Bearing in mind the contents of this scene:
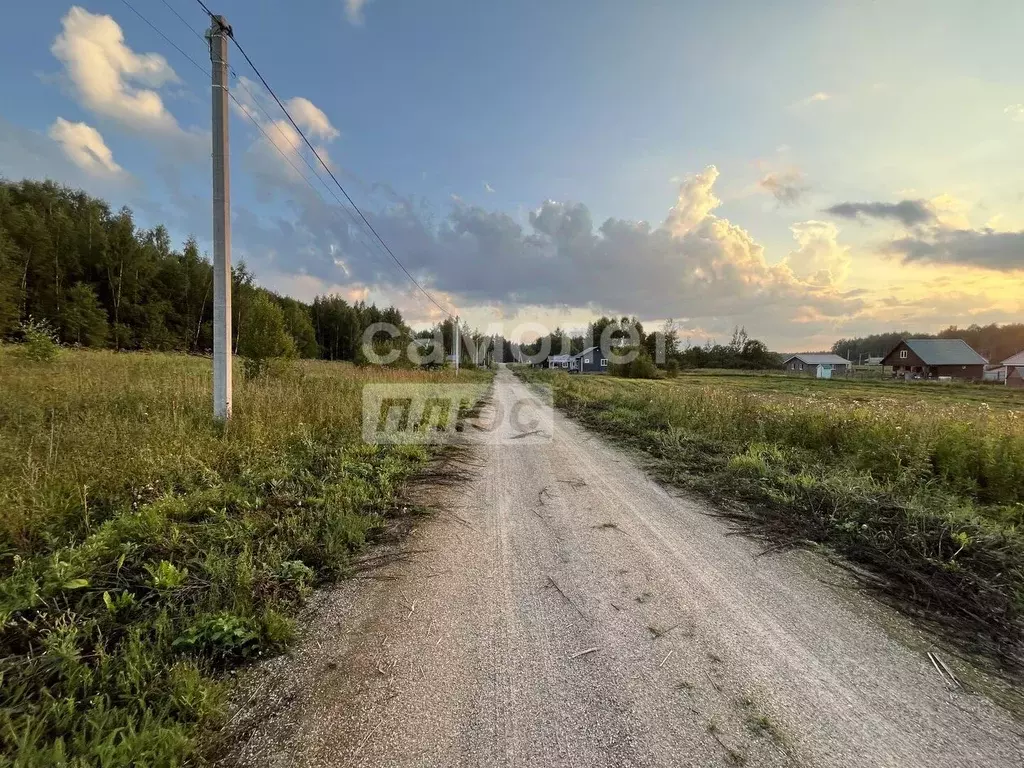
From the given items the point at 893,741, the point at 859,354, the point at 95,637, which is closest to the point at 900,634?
the point at 893,741

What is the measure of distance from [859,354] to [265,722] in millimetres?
163885

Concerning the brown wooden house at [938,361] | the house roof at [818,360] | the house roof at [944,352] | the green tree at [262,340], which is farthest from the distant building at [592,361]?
the green tree at [262,340]

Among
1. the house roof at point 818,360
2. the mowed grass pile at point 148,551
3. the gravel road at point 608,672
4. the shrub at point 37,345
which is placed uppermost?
the house roof at point 818,360

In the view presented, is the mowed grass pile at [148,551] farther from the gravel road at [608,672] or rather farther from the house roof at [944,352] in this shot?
the house roof at [944,352]

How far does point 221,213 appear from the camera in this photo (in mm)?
6211

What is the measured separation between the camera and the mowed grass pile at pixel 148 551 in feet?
6.07

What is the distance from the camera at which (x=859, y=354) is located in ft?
411

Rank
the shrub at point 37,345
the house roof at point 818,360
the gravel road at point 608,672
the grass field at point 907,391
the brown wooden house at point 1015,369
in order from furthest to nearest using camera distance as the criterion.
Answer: the house roof at point 818,360 < the brown wooden house at point 1015,369 < the grass field at point 907,391 < the shrub at point 37,345 < the gravel road at point 608,672

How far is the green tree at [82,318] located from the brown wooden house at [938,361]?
96.4m

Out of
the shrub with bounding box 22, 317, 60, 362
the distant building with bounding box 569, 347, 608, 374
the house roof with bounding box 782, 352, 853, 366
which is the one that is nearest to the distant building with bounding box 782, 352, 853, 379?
the house roof with bounding box 782, 352, 853, 366

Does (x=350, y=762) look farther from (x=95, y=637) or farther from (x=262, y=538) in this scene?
(x=262, y=538)

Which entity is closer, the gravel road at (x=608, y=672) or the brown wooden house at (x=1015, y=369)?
the gravel road at (x=608, y=672)

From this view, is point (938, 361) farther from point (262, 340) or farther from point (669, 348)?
point (262, 340)

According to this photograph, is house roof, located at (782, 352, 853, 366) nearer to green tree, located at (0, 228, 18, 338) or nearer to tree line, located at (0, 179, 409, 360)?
tree line, located at (0, 179, 409, 360)
